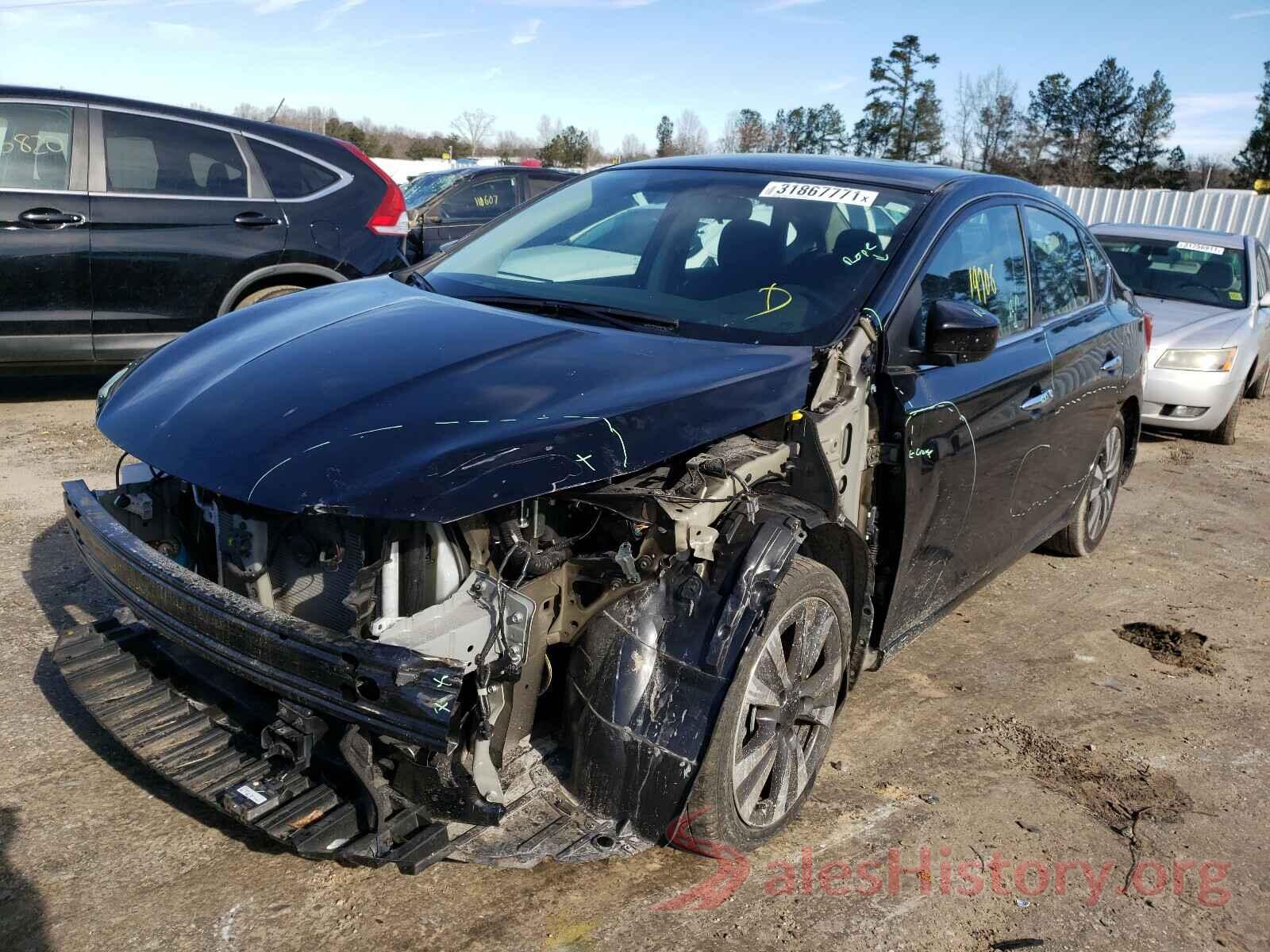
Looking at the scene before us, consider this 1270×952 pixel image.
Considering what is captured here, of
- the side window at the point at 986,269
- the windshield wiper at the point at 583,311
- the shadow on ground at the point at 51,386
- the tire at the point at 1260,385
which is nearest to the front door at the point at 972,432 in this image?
the side window at the point at 986,269

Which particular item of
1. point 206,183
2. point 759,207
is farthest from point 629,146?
point 759,207

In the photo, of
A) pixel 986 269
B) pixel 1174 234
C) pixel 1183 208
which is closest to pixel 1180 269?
pixel 1174 234

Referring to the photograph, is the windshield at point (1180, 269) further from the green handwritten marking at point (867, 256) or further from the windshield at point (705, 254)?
the green handwritten marking at point (867, 256)

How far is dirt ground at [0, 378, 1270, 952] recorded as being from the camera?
2490mm

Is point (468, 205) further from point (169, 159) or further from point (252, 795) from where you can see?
point (252, 795)

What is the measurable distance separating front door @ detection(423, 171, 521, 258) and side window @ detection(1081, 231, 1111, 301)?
784 centimetres

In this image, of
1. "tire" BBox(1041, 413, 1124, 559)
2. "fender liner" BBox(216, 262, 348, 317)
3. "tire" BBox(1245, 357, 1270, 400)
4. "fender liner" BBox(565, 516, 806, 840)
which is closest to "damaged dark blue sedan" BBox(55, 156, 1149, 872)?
"fender liner" BBox(565, 516, 806, 840)

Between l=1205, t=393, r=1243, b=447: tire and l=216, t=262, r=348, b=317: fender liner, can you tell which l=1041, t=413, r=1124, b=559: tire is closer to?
l=1205, t=393, r=1243, b=447: tire

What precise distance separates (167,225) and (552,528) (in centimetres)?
495

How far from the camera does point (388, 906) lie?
2.52 metres

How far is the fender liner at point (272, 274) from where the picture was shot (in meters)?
6.64

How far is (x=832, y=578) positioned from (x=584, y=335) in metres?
0.96

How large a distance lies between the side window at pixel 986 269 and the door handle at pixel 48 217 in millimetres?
5104

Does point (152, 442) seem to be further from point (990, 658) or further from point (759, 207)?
point (990, 658)
